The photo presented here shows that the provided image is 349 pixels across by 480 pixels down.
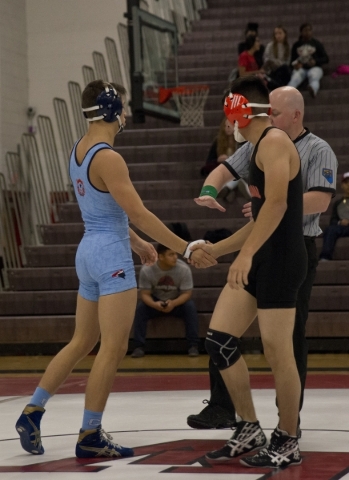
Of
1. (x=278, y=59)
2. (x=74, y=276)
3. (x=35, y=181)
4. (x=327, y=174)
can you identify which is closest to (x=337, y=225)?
(x=74, y=276)

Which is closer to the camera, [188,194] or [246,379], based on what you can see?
[246,379]

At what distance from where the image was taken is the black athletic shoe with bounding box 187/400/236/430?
4969mm

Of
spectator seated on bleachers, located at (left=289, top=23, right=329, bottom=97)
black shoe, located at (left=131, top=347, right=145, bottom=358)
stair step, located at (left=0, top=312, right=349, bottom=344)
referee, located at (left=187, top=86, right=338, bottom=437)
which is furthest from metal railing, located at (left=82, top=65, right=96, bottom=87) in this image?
referee, located at (left=187, top=86, right=338, bottom=437)

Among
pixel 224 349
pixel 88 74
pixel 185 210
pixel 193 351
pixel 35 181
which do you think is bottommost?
pixel 193 351

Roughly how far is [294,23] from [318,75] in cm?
240

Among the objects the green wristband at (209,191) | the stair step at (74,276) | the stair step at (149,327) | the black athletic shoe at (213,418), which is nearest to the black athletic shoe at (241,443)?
the black athletic shoe at (213,418)

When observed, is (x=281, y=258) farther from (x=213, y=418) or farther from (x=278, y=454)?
(x=213, y=418)

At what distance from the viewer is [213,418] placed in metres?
→ 4.98

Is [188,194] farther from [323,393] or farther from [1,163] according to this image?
[323,393]

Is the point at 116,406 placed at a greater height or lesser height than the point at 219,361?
lesser

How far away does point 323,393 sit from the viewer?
6.38 m

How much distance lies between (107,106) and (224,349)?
1.26 meters

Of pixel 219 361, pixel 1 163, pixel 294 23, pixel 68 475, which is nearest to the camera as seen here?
pixel 68 475

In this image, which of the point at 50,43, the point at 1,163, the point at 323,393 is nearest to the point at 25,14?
the point at 50,43
